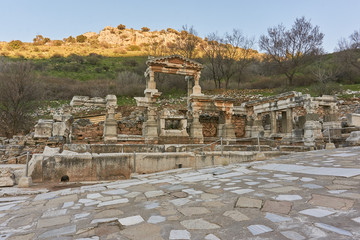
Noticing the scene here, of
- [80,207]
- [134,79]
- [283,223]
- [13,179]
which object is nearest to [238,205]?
[283,223]

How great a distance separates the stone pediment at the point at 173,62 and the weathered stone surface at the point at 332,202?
14507 millimetres

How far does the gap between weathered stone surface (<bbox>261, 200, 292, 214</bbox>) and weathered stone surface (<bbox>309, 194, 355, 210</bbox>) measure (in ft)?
1.04

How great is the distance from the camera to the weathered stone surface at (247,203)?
2748 millimetres

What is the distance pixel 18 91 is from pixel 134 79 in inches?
629

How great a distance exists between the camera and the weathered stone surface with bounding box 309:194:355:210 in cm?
250

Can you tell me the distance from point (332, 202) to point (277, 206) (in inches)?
25.9

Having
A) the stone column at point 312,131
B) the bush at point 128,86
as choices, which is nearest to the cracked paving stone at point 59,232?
the stone column at point 312,131

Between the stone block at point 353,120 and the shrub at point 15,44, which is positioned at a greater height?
the shrub at point 15,44

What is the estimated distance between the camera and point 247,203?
2.85 m

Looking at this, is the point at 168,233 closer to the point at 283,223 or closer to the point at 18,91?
the point at 283,223

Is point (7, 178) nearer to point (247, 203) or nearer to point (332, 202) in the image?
point (247, 203)

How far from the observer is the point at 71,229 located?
242 centimetres

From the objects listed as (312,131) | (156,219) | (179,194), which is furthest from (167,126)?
(156,219)

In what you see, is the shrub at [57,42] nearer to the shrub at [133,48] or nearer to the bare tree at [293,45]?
the shrub at [133,48]
